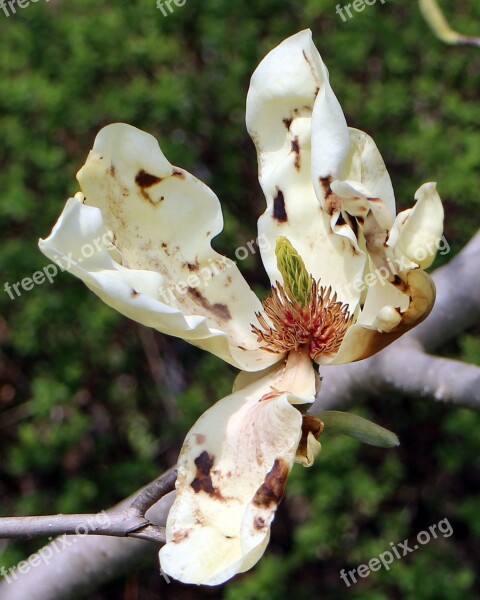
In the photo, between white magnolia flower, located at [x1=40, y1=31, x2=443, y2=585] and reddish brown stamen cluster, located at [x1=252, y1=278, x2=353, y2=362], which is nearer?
white magnolia flower, located at [x1=40, y1=31, x2=443, y2=585]

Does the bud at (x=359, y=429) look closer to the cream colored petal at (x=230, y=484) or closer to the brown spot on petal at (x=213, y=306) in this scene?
the cream colored petal at (x=230, y=484)

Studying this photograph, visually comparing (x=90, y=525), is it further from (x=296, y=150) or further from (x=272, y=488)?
(x=296, y=150)

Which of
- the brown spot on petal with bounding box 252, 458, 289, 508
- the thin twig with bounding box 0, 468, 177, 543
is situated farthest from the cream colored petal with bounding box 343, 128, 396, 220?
the thin twig with bounding box 0, 468, 177, 543

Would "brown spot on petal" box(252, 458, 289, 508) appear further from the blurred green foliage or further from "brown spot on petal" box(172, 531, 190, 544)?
the blurred green foliage

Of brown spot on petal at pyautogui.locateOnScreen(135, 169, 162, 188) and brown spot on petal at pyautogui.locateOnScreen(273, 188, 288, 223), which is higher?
brown spot on petal at pyautogui.locateOnScreen(135, 169, 162, 188)

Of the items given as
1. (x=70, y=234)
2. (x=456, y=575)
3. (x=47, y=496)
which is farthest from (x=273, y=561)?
(x=70, y=234)

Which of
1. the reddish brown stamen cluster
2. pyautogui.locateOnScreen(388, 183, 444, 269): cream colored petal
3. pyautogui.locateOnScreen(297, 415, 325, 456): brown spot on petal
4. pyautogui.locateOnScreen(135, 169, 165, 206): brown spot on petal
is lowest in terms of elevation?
the reddish brown stamen cluster

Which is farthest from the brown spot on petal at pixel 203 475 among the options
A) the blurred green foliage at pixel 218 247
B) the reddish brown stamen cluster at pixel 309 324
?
the blurred green foliage at pixel 218 247
